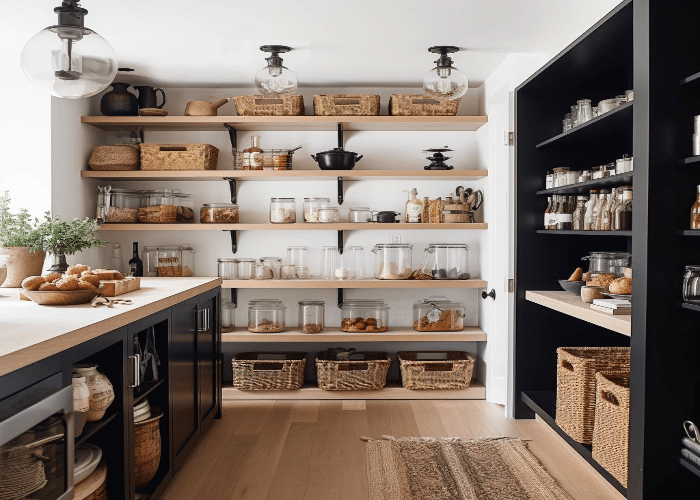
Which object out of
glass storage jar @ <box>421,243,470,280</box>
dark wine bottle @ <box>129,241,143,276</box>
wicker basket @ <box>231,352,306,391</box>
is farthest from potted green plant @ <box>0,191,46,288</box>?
glass storage jar @ <box>421,243,470,280</box>

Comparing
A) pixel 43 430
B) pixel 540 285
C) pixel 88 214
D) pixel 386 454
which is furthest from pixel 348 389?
pixel 43 430

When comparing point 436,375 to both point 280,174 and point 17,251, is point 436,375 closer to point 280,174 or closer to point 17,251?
point 280,174

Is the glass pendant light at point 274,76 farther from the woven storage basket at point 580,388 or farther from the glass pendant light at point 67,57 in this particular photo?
the woven storage basket at point 580,388

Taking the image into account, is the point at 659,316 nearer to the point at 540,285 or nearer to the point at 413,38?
the point at 540,285

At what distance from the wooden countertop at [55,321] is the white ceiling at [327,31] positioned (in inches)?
55.9

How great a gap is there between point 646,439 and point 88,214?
4042mm

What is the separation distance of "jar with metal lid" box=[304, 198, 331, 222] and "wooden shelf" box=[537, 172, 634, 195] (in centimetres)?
164

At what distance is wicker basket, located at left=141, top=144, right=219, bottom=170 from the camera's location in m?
4.77

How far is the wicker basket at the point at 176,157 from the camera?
4.77 metres

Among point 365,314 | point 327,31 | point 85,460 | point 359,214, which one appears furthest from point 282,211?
point 85,460

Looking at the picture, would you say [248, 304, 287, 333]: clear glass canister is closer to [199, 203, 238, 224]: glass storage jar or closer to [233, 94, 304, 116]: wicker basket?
[199, 203, 238, 224]: glass storage jar

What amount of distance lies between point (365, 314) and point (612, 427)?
2.45m

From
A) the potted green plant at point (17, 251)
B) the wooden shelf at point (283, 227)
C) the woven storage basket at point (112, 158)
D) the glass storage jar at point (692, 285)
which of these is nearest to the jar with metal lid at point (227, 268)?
the wooden shelf at point (283, 227)

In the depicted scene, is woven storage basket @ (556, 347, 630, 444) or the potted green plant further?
the potted green plant
